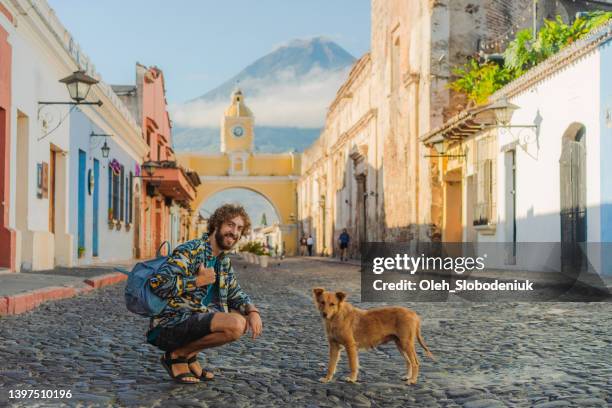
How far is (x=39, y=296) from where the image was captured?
363 inches

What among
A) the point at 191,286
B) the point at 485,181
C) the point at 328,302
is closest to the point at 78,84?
the point at 485,181

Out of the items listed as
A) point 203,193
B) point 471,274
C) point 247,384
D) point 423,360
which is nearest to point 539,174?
point 471,274

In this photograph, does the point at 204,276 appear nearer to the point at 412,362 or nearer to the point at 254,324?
the point at 254,324

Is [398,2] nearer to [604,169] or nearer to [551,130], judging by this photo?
[551,130]

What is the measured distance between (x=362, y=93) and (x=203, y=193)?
29.6 meters

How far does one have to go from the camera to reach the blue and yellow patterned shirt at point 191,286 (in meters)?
4.04

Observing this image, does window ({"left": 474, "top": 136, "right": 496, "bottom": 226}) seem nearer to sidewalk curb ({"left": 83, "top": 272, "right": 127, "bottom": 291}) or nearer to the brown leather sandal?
sidewalk curb ({"left": 83, "top": 272, "right": 127, "bottom": 291})

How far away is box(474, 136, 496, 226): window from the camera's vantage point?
1777 cm

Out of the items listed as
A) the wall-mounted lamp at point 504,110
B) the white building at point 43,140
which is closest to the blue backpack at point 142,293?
the white building at point 43,140

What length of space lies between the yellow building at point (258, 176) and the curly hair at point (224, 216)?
55.6 metres

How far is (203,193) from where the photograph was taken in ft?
200

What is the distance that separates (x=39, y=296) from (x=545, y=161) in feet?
31.6

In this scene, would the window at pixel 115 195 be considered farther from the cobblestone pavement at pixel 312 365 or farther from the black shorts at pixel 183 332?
the black shorts at pixel 183 332

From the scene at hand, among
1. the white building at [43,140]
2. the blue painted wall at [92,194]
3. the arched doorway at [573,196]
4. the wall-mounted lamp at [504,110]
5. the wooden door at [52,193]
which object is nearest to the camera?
the white building at [43,140]
